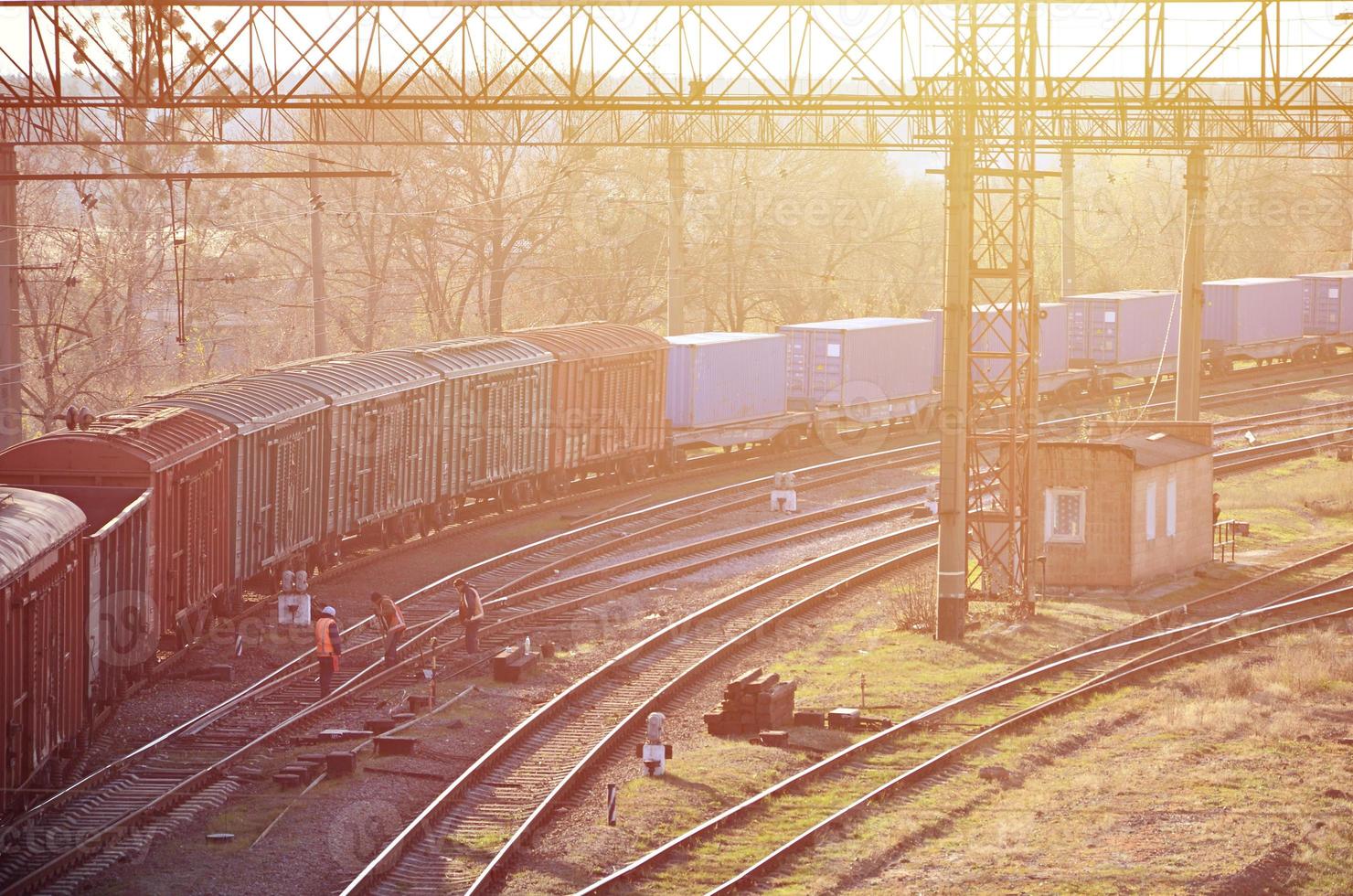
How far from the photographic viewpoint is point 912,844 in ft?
48.4

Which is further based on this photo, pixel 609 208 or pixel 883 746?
pixel 609 208

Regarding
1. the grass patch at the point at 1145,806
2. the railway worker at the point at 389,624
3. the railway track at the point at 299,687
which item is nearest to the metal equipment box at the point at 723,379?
the railway track at the point at 299,687

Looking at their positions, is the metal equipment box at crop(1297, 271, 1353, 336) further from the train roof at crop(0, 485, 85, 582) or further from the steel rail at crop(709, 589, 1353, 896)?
the train roof at crop(0, 485, 85, 582)

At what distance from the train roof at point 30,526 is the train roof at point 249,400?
6121mm

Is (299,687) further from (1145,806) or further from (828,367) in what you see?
(828,367)

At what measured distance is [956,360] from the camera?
877 inches

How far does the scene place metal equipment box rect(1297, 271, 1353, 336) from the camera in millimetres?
57969

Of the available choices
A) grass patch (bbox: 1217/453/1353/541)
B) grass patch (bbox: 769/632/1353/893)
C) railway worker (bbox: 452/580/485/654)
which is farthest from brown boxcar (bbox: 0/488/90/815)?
grass patch (bbox: 1217/453/1353/541)

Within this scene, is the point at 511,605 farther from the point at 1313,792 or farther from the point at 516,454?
the point at 1313,792

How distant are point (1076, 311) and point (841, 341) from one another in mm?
13165

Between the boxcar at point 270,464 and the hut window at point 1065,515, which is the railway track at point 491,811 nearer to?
the boxcar at point 270,464

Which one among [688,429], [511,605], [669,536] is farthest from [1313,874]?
[688,429]

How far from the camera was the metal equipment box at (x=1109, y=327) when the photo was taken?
49188 millimetres

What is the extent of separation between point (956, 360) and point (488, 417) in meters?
10.9
